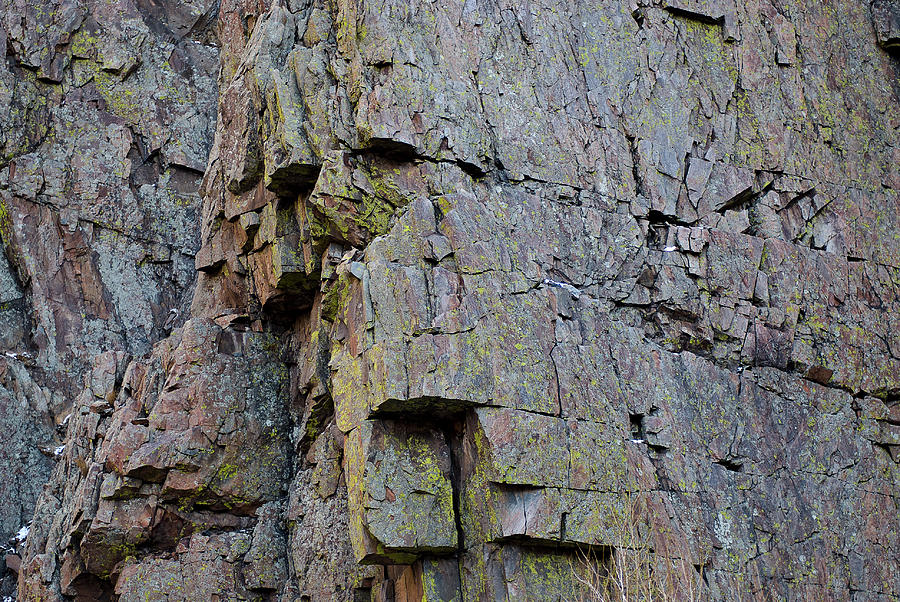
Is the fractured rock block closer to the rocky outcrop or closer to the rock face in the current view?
the rock face

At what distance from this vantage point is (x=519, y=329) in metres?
19.0

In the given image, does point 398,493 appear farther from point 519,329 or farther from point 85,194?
point 85,194

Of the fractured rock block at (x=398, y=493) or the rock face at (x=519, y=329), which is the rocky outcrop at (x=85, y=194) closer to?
the rock face at (x=519, y=329)

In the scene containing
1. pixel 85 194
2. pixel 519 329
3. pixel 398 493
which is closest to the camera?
pixel 398 493

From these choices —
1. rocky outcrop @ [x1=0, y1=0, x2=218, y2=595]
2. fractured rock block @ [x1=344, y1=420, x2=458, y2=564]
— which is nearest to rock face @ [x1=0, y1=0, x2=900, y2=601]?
fractured rock block @ [x1=344, y1=420, x2=458, y2=564]

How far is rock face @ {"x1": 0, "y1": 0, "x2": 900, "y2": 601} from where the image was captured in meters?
18.3

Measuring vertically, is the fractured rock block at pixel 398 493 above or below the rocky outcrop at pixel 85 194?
below

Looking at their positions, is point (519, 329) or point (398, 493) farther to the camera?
point (519, 329)

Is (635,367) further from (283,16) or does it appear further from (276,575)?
(283,16)

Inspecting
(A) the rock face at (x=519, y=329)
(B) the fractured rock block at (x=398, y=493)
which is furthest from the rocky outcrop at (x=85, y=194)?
(B) the fractured rock block at (x=398, y=493)

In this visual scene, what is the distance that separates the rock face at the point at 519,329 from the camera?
60.0 ft

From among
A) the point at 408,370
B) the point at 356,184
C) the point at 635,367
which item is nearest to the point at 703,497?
the point at 635,367

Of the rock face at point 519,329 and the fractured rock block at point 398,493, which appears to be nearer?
the fractured rock block at point 398,493

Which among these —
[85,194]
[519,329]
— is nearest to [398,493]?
[519,329]
